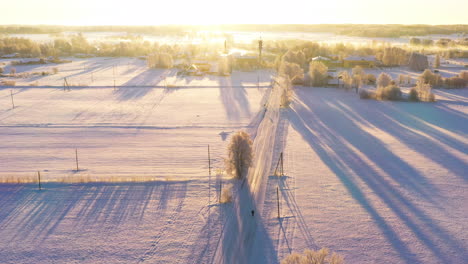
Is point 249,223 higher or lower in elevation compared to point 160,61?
lower

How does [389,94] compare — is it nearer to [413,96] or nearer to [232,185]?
[413,96]

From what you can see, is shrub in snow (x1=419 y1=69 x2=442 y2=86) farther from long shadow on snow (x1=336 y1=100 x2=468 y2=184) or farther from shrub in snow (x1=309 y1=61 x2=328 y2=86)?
long shadow on snow (x1=336 y1=100 x2=468 y2=184)

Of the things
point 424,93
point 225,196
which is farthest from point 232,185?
point 424,93

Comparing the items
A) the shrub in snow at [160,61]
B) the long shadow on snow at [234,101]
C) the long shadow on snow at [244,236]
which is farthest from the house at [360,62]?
the long shadow on snow at [244,236]

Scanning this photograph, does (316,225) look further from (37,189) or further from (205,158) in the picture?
(37,189)

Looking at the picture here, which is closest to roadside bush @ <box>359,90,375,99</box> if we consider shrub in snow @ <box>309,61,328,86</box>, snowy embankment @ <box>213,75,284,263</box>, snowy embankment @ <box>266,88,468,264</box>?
snowy embankment @ <box>266,88,468,264</box>

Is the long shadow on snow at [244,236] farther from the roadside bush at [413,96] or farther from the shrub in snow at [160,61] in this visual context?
the shrub in snow at [160,61]

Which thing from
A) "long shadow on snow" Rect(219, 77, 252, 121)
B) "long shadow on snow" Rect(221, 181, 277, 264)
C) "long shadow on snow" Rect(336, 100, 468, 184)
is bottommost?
"long shadow on snow" Rect(221, 181, 277, 264)
